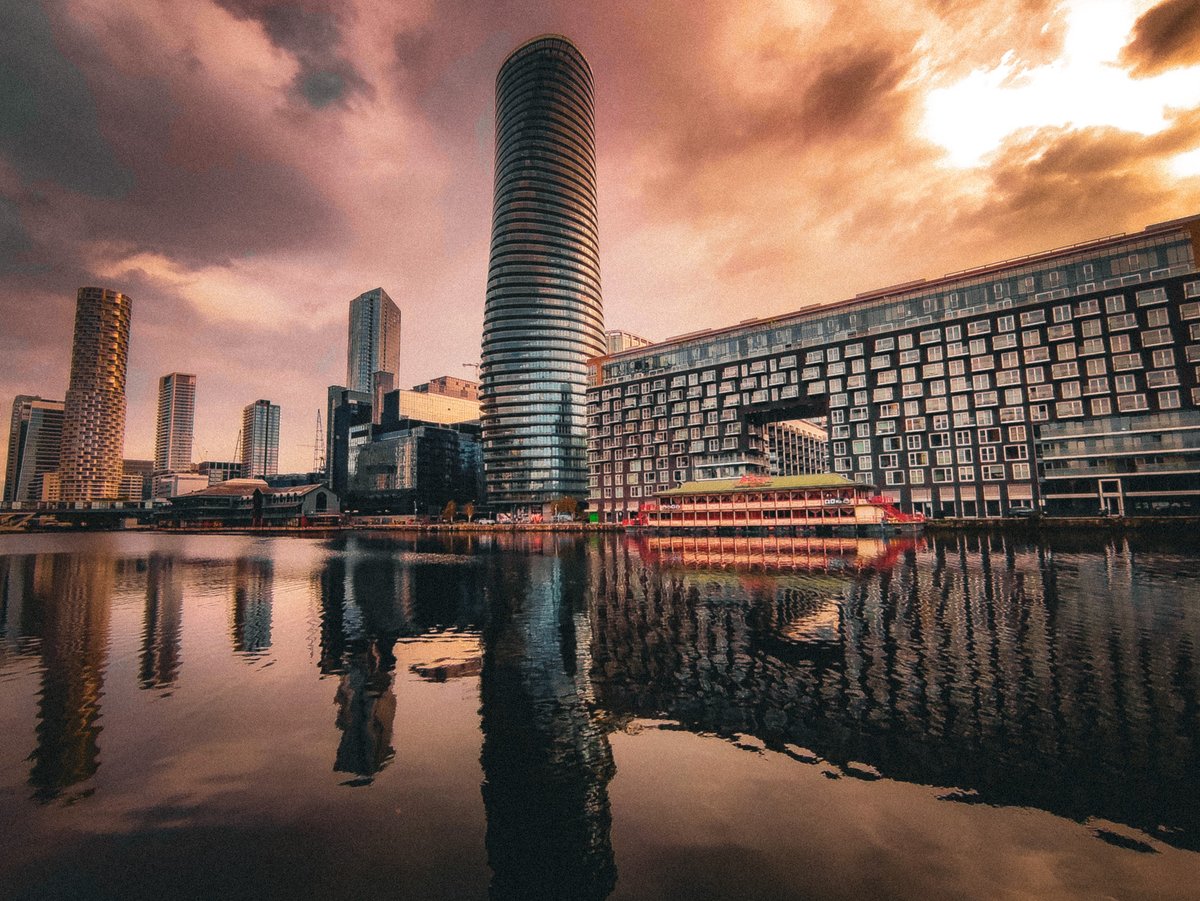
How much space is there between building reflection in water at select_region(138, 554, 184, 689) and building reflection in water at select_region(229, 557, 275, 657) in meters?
3.06

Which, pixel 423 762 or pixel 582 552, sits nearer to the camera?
pixel 423 762

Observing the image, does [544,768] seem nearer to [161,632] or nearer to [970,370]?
[161,632]

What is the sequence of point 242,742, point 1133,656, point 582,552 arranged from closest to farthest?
point 242,742
point 1133,656
point 582,552

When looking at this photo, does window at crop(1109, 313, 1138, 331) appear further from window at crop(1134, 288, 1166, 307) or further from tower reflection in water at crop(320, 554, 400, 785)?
tower reflection in water at crop(320, 554, 400, 785)

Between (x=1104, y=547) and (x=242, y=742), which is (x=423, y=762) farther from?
(x=1104, y=547)

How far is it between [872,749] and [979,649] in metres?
13.9

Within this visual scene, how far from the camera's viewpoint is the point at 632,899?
1041 cm

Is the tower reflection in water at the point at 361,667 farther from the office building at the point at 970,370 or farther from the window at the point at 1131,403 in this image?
the window at the point at 1131,403

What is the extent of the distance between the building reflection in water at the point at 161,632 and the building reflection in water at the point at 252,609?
3.06 meters

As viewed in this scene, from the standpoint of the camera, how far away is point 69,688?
23609 mm

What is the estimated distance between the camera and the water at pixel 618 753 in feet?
36.8

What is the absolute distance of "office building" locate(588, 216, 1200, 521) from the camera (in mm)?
101500

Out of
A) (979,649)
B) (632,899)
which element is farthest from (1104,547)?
(632,899)

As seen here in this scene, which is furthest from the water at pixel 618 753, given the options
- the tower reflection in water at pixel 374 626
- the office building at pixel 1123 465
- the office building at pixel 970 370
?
the office building at pixel 970 370
